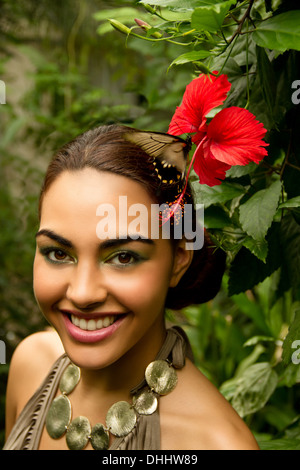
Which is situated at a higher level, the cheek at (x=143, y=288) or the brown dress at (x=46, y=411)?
the cheek at (x=143, y=288)

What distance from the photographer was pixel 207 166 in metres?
0.72

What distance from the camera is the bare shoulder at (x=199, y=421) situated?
2.66ft

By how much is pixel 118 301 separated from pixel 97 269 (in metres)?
0.06

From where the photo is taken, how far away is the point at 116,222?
788 mm

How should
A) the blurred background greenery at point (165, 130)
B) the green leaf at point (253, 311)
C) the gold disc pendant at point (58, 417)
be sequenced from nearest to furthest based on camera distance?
the blurred background greenery at point (165, 130) < the gold disc pendant at point (58, 417) < the green leaf at point (253, 311)

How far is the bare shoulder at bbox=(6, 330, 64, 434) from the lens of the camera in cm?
114

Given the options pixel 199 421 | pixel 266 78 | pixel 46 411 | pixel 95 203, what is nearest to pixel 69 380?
pixel 46 411

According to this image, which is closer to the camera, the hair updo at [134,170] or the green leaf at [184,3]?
the green leaf at [184,3]

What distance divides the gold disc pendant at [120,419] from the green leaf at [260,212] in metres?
0.37

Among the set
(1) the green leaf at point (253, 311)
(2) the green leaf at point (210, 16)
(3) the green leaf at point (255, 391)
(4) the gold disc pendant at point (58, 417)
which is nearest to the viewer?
(2) the green leaf at point (210, 16)

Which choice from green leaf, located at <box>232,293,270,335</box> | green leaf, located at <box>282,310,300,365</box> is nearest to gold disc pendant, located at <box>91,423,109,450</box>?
green leaf, located at <box>282,310,300,365</box>

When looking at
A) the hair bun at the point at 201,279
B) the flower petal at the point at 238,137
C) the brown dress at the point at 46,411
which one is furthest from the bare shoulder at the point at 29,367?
the flower petal at the point at 238,137

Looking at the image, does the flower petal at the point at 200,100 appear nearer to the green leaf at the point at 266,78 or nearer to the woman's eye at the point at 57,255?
the green leaf at the point at 266,78

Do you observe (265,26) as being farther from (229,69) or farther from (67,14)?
(67,14)
